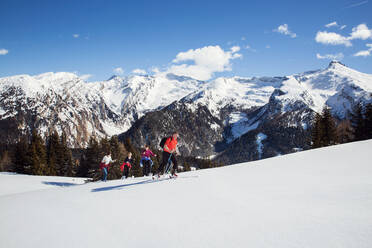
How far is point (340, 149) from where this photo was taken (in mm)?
16953

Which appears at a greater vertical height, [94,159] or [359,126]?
[359,126]

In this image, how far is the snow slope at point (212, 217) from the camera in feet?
15.9

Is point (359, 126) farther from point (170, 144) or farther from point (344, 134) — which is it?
point (170, 144)

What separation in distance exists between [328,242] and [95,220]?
5665 millimetres

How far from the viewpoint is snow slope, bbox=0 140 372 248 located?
4840mm

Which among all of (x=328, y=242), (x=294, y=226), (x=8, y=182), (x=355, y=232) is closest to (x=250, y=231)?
(x=294, y=226)

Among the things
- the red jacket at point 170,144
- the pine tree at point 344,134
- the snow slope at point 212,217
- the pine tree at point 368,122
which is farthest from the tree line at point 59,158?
the pine tree at point 368,122

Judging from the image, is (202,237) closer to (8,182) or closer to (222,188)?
(222,188)

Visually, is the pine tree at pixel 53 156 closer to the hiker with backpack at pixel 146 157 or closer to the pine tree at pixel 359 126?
the hiker with backpack at pixel 146 157

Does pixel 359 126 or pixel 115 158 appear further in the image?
pixel 115 158

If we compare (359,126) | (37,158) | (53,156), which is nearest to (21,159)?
(37,158)

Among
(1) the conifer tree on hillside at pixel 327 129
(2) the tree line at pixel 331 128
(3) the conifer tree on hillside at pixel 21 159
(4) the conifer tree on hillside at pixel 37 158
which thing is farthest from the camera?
(3) the conifer tree on hillside at pixel 21 159

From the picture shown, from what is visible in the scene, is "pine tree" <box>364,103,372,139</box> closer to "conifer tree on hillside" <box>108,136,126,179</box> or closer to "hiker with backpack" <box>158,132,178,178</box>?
"hiker with backpack" <box>158,132,178,178</box>

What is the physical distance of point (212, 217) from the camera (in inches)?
243
